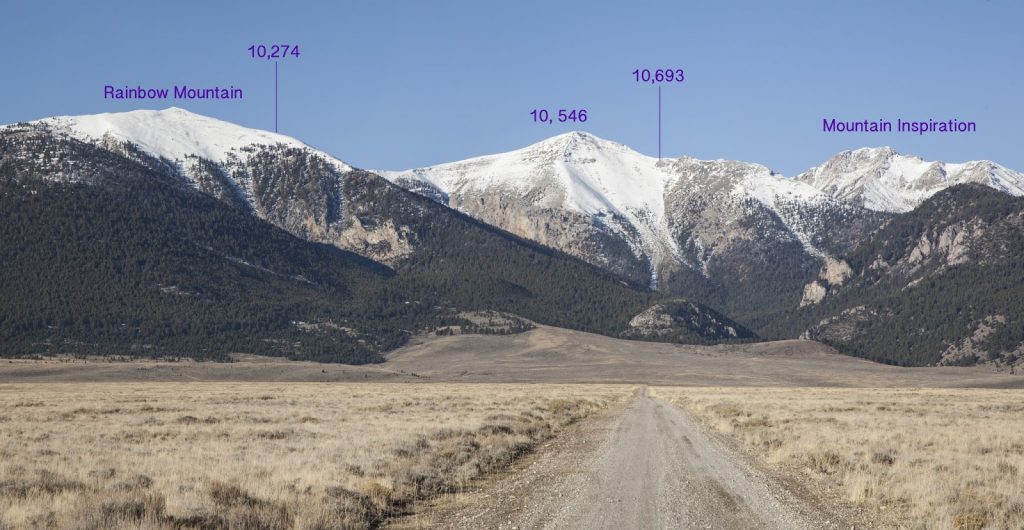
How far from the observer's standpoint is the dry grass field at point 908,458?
67.7ft

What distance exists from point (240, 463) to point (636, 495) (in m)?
11.2

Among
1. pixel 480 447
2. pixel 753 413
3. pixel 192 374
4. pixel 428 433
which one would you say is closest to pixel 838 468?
pixel 480 447

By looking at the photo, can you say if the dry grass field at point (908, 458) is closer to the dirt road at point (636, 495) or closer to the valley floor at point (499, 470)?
the valley floor at point (499, 470)

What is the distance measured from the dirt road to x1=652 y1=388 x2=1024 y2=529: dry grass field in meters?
1.96

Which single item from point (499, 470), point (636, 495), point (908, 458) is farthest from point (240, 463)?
point (908, 458)

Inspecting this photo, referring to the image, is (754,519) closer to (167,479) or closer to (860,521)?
(860,521)

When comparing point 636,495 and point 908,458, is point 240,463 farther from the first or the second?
point 908,458

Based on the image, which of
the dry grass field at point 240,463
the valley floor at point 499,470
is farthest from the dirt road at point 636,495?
the dry grass field at point 240,463

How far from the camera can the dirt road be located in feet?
62.5

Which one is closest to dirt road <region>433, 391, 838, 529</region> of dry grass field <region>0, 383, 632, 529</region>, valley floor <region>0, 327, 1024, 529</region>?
valley floor <region>0, 327, 1024, 529</region>

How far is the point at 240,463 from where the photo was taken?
1049 inches

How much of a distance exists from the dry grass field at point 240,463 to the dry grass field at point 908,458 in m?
9.39

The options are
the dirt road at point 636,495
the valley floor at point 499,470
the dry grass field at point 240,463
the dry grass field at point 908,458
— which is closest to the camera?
the dry grass field at point 240,463

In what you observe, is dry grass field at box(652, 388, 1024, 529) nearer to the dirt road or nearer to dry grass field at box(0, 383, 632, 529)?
the dirt road
